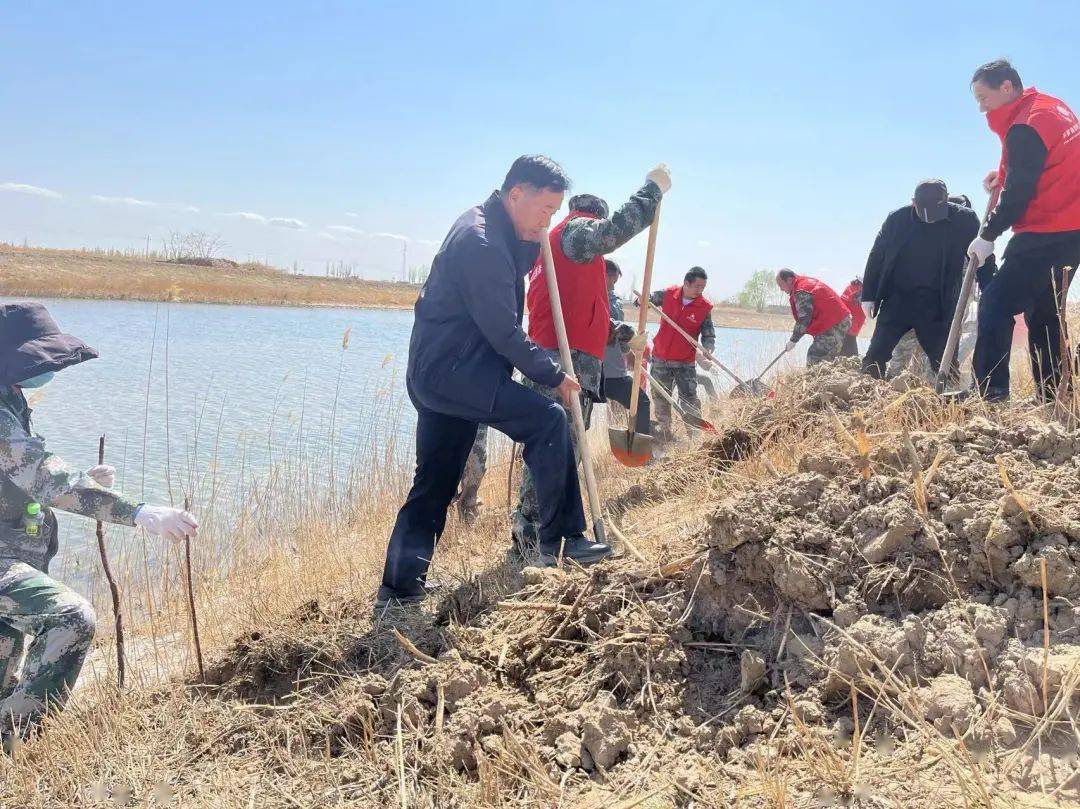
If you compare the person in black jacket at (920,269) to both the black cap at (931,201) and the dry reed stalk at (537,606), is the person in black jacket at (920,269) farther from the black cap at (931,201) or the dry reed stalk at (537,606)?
the dry reed stalk at (537,606)

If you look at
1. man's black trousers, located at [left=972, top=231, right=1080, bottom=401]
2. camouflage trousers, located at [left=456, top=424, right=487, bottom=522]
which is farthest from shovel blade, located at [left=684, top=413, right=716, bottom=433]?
man's black trousers, located at [left=972, top=231, right=1080, bottom=401]

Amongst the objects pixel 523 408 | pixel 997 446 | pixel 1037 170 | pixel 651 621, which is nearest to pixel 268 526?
pixel 523 408

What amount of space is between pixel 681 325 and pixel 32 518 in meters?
6.40

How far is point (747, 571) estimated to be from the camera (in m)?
2.54

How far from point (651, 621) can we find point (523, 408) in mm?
1094

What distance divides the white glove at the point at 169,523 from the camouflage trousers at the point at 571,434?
1485mm

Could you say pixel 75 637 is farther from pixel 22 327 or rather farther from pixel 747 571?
pixel 747 571

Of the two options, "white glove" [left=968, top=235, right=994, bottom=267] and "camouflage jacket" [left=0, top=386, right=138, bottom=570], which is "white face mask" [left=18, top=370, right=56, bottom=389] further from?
"white glove" [left=968, top=235, right=994, bottom=267]

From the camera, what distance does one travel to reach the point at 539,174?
3.35 m

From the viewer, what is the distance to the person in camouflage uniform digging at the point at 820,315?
8281 mm

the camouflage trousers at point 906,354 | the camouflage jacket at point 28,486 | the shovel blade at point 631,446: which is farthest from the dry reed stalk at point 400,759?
the camouflage trousers at point 906,354


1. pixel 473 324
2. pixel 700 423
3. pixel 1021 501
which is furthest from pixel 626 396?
pixel 1021 501

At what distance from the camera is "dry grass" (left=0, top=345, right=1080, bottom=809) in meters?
1.84

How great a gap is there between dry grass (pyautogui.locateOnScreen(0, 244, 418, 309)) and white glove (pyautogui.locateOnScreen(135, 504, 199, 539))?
20.3 metres
